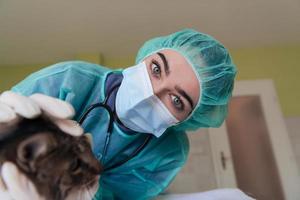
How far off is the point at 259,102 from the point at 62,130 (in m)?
1.73

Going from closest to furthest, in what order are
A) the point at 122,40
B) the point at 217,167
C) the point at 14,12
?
the point at 14,12, the point at 217,167, the point at 122,40

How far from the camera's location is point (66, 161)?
362mm

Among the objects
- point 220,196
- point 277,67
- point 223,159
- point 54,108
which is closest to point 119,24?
point 223,159

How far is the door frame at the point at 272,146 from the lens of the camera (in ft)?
5.62

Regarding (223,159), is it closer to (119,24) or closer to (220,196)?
(119,24)

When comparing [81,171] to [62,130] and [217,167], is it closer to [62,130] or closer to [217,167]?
[62,130]

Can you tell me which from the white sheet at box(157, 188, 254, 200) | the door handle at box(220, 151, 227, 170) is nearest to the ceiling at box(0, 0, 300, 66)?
the door handle at box(220, 151, 227, 170)

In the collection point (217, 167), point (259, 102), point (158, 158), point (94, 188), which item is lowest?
point (217, 167)

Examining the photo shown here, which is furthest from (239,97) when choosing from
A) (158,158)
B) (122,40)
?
(158,158)

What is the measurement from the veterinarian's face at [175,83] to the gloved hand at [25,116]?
13.9 inches

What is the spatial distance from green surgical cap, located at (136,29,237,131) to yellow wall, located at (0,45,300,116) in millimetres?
1246

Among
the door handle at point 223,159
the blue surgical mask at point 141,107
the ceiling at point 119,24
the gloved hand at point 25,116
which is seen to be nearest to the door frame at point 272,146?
the door handle at point 223,159

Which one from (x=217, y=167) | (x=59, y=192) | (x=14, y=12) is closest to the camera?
(x=59, y=192)

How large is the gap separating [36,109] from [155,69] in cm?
42
